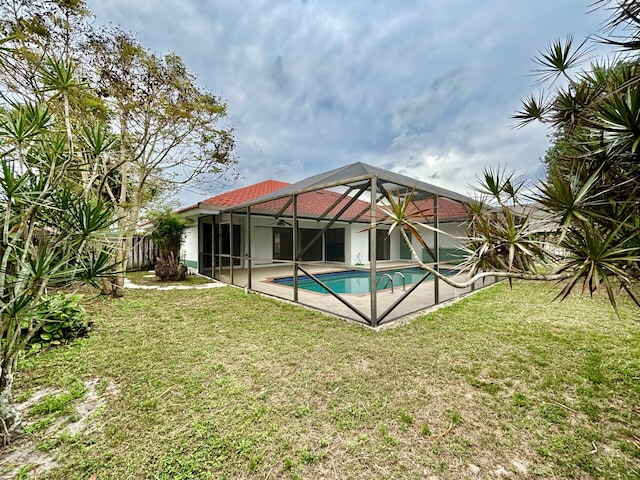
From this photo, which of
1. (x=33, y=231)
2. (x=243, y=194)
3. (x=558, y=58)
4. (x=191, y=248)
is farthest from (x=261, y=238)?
(x=558, y=58)

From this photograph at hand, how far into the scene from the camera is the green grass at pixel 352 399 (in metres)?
1.95

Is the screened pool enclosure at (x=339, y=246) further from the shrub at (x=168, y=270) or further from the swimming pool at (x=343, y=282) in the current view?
the shrub at (x=168, y=270)

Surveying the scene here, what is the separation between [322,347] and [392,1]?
901 centimetres

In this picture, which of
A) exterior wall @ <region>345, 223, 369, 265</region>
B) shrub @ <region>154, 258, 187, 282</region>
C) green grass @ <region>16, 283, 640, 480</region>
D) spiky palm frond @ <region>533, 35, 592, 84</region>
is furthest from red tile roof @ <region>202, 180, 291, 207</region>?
spiky palm frond @ <region>533, 35, 592, 84</region>

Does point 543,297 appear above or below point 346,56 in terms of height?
below

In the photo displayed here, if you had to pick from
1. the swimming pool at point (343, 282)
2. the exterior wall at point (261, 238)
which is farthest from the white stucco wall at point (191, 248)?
the swimming pool at point (343, 282)

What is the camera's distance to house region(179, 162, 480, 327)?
559 centimetres

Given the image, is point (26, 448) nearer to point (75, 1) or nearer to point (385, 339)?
point (385, 339)

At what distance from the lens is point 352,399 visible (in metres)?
2.71

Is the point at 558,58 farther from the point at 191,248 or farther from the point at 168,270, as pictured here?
the point at 191,248

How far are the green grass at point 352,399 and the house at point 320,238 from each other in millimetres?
1562

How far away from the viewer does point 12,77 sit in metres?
6.10

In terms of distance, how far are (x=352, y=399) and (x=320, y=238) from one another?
12.1 m

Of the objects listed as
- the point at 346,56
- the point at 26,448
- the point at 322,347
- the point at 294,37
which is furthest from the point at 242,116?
the point at 26,448
